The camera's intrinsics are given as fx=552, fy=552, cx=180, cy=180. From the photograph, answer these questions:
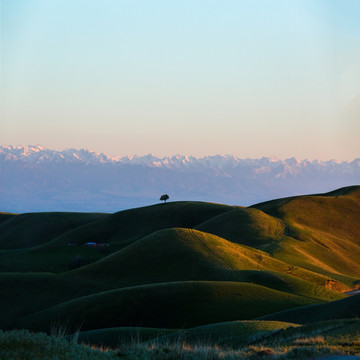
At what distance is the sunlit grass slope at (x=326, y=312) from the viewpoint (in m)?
41.1

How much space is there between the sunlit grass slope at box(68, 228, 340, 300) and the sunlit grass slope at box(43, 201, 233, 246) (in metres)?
66.6

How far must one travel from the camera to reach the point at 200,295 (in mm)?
64000

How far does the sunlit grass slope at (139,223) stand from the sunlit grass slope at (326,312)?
123105 millimetres

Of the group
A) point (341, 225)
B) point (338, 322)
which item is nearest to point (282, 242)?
point (341, 225)

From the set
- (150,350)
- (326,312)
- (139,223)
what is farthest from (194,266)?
(139,223)

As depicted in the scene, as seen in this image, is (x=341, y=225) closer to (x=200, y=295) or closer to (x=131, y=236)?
(x=131, y=236)

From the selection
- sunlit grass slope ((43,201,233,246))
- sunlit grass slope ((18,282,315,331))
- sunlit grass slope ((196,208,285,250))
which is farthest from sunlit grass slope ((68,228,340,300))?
sunlit grass slope ((43,201,233,246))

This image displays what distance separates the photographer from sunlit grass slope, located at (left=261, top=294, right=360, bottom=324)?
41.1 metres

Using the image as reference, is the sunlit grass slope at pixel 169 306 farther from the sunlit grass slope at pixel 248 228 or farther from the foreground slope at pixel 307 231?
the sunlit grass slope at pixel 248 228

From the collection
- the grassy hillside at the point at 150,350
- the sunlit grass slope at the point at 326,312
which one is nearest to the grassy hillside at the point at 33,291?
the sunlit grass slope at the point at 326,312

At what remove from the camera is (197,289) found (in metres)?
65.7

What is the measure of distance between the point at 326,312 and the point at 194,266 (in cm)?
4973

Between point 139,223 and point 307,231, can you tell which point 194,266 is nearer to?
point 307,231

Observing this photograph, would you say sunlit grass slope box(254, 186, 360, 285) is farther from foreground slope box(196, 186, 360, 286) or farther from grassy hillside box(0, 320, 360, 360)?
grassy hillside box(0, 320, 360, 360)
